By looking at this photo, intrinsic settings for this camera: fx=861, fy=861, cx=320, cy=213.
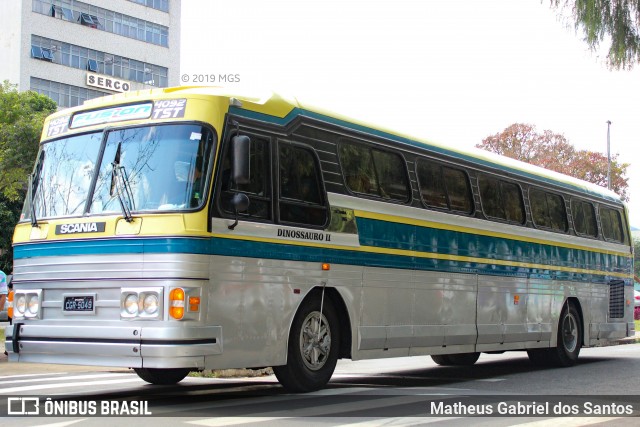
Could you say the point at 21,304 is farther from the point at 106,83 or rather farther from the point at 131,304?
the point at 106,83

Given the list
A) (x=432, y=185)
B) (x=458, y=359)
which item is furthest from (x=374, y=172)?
(x=458, y=359)

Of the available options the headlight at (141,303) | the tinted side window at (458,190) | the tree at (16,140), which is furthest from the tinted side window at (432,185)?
the tree at (16,140)

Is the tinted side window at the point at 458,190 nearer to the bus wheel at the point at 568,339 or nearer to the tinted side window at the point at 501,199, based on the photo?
the tinted side window at the point at 501,199

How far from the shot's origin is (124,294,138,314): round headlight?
863 centimetres

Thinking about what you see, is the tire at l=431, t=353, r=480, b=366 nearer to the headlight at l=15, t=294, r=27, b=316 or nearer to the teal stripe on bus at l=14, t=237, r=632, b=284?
the teal stripe on bus at l=14, t=237, r=632, b=284

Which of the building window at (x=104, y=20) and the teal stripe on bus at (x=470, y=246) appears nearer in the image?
the teal stripe on bus at (x=470, y=246)

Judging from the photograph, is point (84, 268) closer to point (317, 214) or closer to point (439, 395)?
point (317, 214)

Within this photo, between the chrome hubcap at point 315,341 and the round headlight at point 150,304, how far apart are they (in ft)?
6.83

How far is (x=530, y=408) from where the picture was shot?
31.0 feet

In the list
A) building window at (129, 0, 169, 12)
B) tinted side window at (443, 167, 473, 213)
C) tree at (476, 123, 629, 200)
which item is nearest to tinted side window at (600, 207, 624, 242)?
tinted side window at (443, 167, 473, 213)

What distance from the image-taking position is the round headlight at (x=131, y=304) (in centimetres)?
863

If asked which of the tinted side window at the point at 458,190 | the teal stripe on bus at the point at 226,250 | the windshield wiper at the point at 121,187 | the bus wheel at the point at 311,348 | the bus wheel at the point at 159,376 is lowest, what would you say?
the bus wheel at the point at 159,376

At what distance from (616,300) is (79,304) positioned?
12826 millimetres

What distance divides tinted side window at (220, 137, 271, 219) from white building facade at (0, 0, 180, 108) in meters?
46.4
